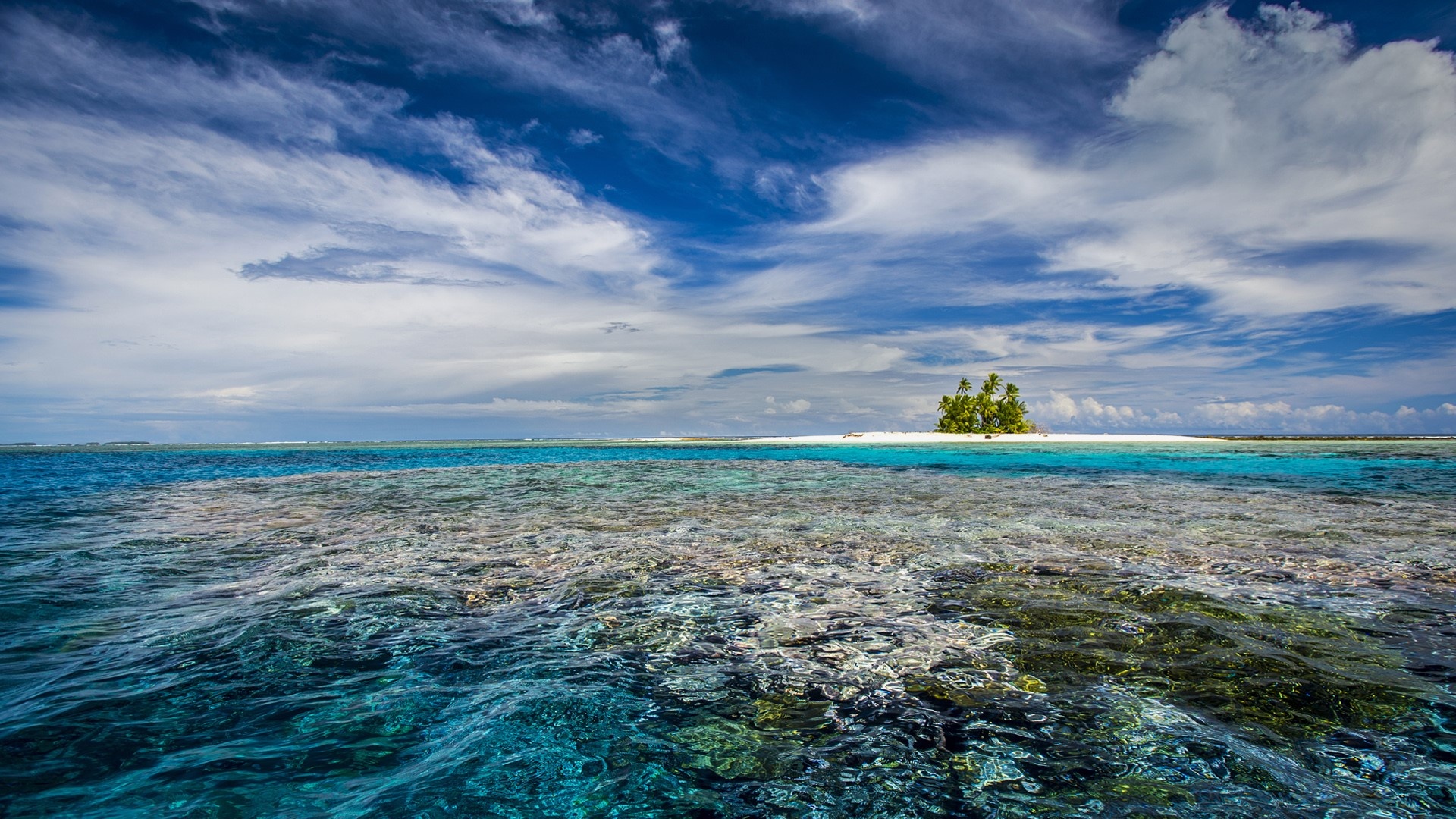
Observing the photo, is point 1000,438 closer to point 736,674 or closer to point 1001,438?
point 1001,438

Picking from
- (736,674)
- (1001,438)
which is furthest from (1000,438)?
(736,674)

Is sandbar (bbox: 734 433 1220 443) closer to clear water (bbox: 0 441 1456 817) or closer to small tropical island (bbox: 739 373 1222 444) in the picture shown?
small tropical island (bbox: 739 373 1222 444)

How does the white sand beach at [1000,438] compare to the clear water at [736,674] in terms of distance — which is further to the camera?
the white sand beach at [1000,438]

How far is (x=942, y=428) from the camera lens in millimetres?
127938

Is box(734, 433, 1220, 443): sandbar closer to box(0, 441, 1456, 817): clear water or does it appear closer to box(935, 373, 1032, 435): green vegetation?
box(935, 373, 1032, 435): green vegetation

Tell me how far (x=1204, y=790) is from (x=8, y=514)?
2821 centimetres

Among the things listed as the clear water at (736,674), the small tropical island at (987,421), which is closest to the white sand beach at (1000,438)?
the small tropical island at (987,421)

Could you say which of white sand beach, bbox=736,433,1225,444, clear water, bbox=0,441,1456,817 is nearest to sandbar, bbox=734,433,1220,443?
white sand beach, bbox=736,433,1225,444

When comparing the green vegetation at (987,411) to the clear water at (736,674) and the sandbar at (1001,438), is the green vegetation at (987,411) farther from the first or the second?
the clear water at (736,674)

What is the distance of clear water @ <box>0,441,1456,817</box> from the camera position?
3.93 m

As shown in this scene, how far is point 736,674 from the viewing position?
5.80 metres

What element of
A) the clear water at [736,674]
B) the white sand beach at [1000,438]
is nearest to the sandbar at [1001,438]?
the white sand beach at [1000,438]

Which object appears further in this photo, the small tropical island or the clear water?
the small tropical island

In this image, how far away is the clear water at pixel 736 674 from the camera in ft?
12.9
